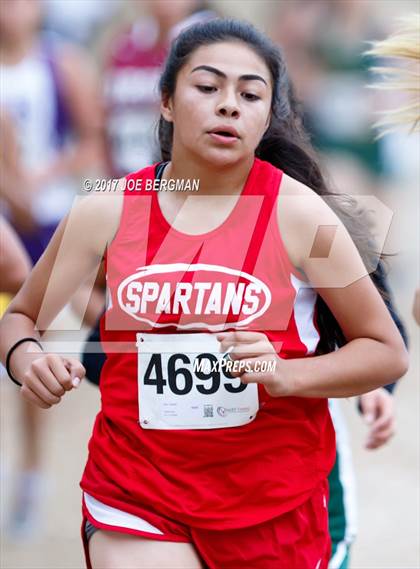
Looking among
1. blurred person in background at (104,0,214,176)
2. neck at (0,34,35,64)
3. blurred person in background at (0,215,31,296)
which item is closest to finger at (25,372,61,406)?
blurred person in background at (0,215,31,296)

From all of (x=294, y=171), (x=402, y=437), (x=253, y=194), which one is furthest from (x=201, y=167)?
(x=402, y=437)

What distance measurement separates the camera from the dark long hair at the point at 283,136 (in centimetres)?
290

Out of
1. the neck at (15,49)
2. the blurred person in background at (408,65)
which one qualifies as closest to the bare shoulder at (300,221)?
the blurred person in background at (408,65)

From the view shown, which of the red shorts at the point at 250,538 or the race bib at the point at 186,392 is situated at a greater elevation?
the race bib at the point at 186,392

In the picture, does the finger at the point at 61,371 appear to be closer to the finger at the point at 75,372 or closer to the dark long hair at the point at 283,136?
the finger at the point at 75,372

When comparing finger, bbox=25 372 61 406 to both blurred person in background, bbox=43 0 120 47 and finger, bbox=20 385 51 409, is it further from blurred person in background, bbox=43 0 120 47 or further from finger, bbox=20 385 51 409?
blurred person in background, bbox=43 0 120 47

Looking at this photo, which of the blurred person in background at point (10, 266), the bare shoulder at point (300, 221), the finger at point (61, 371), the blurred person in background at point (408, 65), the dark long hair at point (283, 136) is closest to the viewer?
the finger at point (61, 371)

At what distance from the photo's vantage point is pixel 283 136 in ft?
10.2

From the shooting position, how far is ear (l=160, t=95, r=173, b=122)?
9.78ft

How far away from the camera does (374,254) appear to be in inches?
119

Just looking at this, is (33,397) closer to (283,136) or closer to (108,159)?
(283,136)

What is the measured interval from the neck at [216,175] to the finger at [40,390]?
1.86 feet

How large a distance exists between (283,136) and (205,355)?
64 centimetres

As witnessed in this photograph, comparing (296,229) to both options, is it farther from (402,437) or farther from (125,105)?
(125,105)
